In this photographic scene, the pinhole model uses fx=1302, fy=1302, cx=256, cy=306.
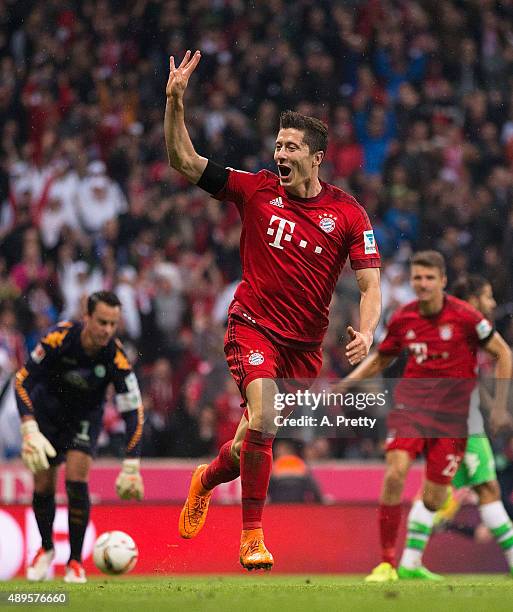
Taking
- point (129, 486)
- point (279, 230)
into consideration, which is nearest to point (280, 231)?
point (279, 230)

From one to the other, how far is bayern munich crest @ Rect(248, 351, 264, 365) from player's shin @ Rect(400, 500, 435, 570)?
3.09 meters

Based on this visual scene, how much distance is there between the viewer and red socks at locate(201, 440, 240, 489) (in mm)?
7410

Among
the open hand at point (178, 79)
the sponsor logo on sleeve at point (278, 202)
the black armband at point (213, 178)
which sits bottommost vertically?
the sponsor logo on sleeve at point (278, 202)

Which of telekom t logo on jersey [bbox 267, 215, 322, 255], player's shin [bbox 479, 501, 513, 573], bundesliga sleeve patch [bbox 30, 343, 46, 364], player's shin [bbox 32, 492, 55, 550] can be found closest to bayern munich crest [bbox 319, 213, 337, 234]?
telekom t logo on jersey [bbox 267, 215, 322, 255]

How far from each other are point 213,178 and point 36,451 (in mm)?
2430

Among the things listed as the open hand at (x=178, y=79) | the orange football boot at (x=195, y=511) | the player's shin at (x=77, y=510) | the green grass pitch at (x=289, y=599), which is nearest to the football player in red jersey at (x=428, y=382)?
the green grass pitch at (x=289, y=599)

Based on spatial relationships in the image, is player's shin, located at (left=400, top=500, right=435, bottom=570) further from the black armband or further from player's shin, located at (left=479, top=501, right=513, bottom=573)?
the black armband

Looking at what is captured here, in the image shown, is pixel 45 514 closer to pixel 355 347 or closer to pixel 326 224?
pixel 326 224

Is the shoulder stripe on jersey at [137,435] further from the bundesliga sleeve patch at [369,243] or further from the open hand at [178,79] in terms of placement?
the open hand at [178,79]

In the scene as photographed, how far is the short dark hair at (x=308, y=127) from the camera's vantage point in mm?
7098

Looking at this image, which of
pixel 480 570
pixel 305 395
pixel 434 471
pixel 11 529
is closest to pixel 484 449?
pixel 434 471

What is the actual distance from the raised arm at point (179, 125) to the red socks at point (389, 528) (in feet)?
11.0

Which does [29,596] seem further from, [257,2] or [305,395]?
[257,2]

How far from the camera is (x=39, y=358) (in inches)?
353
